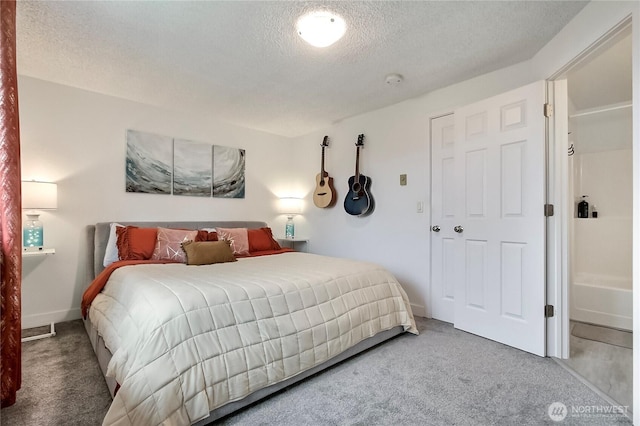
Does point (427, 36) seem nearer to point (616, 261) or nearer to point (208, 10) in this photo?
point (208, 10)

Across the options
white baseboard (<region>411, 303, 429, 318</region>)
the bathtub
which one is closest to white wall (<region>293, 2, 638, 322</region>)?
white baseboard (<region>411, 303, 429, 318</region>)

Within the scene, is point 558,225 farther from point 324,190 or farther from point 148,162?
point 148,162

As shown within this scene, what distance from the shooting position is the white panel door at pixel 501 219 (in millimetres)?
2277

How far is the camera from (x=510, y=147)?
2441 millimetres

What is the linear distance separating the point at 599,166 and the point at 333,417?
4173 millimetres

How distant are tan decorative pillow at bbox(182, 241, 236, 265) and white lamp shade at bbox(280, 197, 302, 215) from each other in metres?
1.70

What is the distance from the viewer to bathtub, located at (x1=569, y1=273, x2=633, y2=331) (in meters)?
2.83

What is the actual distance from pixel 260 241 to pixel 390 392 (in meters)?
2.23

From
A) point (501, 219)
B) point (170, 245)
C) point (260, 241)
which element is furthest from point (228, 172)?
point (501, 219)

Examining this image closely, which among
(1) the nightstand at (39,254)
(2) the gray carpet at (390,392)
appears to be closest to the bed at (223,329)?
(2) the gray carpet at (390,392)

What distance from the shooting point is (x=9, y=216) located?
5.02ft

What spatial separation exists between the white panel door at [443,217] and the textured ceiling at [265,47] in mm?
518

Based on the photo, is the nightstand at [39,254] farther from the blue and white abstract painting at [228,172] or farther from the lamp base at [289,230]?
the lamp base at [289,230]

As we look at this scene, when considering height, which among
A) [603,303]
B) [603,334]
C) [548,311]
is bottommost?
[603,334]
